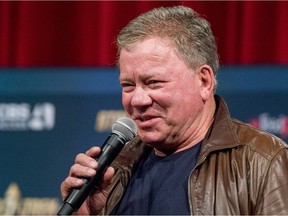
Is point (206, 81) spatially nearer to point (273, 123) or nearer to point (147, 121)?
point (147, 121)

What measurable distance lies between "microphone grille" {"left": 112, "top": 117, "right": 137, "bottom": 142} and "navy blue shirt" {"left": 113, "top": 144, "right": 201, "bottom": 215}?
109 millimetres

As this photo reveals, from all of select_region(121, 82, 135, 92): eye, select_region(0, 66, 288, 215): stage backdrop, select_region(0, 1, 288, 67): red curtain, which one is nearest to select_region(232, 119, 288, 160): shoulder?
select_region(121, 82, 135, 92): eye

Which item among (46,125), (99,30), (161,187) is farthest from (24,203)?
(161,187)

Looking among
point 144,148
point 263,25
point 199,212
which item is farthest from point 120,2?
point 199,212

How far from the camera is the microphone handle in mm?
1134

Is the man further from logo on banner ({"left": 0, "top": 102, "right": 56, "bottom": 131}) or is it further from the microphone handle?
logo on banner ({"left": 0, "top": 102, "right": 56, "bottom": 131})

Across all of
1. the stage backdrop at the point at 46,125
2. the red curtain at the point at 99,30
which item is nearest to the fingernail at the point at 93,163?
the stage backdrop at the point at 46,125

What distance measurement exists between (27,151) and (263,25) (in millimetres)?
954

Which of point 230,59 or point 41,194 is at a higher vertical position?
→ point 230,59

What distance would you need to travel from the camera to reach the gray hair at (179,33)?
124 centimetres

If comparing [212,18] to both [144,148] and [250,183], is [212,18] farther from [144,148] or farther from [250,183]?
[250,183]

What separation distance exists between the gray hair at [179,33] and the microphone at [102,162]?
0.16m

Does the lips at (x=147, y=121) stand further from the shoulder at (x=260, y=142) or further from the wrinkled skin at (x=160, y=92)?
the shoulder at (x=260, y=142)

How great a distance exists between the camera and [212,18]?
7.76 feet
